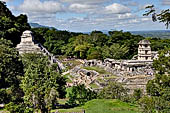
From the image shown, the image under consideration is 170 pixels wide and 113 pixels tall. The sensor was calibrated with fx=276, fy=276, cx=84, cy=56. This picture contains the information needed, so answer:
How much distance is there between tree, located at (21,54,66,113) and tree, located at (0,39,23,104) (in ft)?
7.94

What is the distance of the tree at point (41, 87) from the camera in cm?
1938

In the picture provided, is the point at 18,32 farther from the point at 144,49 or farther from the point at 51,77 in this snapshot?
the point at 51,77

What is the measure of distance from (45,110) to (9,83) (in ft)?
25.7

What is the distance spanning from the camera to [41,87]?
21.0 meters

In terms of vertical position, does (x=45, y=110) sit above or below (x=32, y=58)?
below

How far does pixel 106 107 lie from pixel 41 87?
5.92 m

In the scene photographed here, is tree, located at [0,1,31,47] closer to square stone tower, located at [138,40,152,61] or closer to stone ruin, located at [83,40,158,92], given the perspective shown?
stone ruin, located at [83,40,158,92]

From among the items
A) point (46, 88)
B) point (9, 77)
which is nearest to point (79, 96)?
point (9, 77)

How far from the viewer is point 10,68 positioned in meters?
25.8

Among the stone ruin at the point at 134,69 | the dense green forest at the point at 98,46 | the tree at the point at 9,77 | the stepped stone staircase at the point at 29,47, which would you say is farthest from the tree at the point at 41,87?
the dense green forest at the point at 98,46

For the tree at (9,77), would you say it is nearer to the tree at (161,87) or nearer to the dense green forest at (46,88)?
the dense green forest at (46,88)

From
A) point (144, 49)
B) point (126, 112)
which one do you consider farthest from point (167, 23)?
point (144, 49)

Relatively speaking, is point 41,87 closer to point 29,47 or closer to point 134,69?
point 134,69

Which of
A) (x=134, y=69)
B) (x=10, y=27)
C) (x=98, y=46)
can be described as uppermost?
(x=10, y=27)
